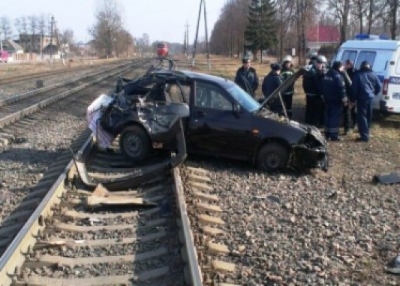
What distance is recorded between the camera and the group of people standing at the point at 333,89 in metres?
13.1

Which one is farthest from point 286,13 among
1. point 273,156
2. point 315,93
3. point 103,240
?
point 103,240

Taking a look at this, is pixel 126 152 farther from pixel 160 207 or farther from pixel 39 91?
pixel 39 91

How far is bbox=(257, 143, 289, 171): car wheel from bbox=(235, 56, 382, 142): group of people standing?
3093mm

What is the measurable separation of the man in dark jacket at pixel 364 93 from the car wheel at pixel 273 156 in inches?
179

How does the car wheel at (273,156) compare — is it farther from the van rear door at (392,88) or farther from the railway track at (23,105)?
the van rear door at (392,88)

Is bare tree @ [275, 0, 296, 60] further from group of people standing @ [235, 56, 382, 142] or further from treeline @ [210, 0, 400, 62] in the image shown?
group of people standing @ [235, 56, 382, 142]

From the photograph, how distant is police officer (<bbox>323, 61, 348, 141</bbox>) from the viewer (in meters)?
13.0

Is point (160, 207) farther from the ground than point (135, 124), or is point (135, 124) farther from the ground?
point (135, 124)

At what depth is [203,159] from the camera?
10.5m

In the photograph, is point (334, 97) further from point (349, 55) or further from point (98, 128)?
point (98, 128)

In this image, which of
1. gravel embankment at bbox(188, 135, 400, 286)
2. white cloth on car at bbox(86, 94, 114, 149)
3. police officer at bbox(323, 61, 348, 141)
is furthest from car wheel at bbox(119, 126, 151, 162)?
police officer at bbox(323, 61, 348, 141)

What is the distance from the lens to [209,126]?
977 centimetres

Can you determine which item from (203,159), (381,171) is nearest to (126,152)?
(203,159)

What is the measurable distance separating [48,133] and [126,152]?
396 centimetres
